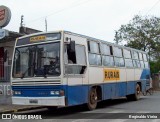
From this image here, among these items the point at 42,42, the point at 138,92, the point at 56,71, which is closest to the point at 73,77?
the point at 56,71

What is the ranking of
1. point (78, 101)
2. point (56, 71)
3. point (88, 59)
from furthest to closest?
point (88, 59)
point (78, 101)
point (56, 71)

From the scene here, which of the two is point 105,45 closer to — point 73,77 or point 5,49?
point 73,77

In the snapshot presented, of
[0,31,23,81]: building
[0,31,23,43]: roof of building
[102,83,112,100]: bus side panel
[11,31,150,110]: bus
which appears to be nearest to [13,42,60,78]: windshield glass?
[11,31,150,110]: bus

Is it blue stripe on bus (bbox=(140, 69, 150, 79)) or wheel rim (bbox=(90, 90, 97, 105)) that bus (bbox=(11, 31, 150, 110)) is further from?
blue stripe on bus (bbox=(140, 69, 150, 79))

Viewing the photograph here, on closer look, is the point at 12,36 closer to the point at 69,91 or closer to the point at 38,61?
the point at 38,61

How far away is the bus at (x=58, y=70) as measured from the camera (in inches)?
527

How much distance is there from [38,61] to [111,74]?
5.17 metres

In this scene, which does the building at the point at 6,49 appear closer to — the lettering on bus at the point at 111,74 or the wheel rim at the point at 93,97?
the lettering on bus at the point at 111,74

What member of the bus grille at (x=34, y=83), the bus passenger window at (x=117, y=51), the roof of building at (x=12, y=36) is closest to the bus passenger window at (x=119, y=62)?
the bus passenger window at (x=117, y=51)

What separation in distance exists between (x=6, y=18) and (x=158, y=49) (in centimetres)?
2888

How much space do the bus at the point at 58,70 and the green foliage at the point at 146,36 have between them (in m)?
27.9

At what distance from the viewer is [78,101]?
Result: 1424cm

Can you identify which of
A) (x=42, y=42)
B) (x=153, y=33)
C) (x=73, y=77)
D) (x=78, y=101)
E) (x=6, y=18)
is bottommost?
(x=78, y=101)

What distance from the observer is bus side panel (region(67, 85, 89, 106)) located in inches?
536
